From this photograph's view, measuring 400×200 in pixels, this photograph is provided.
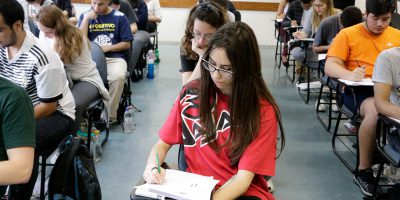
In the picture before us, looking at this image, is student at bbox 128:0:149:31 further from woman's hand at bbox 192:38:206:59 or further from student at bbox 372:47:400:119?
student at bbox 372:47:400:119

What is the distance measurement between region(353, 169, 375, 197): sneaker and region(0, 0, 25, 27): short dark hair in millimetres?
2323

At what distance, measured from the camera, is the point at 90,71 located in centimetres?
318

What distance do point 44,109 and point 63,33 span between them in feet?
2.70

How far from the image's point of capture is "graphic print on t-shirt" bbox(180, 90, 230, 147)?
1.68 metres

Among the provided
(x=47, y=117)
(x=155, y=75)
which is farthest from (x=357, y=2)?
(x=47, y=117)

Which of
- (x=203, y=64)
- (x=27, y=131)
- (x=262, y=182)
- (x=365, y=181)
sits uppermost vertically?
(x=203, y=64)

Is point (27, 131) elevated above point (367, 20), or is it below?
below

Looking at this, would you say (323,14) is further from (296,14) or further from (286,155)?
(286,155)

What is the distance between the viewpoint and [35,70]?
2.29 metres

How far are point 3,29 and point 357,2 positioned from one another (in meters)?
6.04

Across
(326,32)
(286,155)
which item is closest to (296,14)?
(326,32)

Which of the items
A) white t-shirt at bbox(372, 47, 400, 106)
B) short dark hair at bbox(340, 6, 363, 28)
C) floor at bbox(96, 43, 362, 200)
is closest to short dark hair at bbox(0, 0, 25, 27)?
floor at bbox(96, 43, 362, 200)

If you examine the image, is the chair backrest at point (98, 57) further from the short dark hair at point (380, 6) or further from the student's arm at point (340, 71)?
the short dark hair at point (380, 6)

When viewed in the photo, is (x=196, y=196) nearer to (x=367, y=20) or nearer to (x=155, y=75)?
(x=367, y=20)
